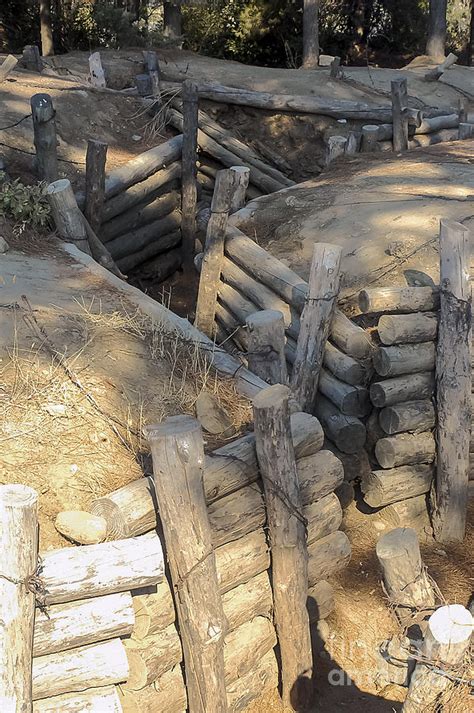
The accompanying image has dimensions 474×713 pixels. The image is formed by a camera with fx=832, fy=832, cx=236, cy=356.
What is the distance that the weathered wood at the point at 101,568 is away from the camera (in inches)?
151

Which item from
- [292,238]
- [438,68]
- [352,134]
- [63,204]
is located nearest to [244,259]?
[292,238]

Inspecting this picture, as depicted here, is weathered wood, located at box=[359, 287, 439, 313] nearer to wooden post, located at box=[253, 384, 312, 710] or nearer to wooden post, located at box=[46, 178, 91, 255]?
wooden post, located at box=[253, 384, 312, 710]

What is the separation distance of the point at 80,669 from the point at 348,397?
3.13 metres

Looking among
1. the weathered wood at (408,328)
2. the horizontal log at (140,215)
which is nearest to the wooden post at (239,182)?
the horizontal log at (140,215)

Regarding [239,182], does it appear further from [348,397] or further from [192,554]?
[192,554]

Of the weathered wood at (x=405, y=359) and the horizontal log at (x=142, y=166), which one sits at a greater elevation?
the horizontal log at (x=142, y=166)

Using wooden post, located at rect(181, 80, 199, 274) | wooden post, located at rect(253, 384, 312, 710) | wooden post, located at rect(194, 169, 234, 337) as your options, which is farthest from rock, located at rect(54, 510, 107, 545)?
wooden post, located at rect(181, 80, 199, 274)

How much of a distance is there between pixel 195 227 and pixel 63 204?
4078 mm

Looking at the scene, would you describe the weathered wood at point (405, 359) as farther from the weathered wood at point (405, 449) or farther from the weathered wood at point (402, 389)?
the weathered wood at point (405, 449)

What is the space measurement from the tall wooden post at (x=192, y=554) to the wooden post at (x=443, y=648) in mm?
1116

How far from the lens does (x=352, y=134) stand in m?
12.2

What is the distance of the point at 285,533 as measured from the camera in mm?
4656

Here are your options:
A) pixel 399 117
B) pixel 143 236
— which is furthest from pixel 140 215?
pixel 399 117

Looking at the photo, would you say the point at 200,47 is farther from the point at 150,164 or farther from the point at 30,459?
the point at 30,459
